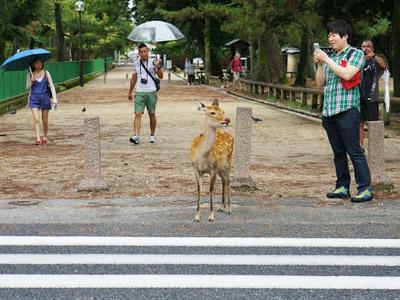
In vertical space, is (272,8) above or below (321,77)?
above

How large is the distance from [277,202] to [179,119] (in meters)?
11.7

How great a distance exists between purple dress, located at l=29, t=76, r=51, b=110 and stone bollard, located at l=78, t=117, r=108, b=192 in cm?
499

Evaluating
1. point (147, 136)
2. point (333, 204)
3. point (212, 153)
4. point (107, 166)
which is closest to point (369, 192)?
point (333, 204)

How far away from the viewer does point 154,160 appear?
10.3m

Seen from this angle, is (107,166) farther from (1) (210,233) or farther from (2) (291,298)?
(2) (291,298)

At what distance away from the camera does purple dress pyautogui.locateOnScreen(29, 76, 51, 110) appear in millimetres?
12273

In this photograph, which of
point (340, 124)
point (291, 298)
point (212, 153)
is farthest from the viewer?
point (340, 124)

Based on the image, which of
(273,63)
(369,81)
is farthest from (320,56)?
(273,63)

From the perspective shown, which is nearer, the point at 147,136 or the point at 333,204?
the point at 333,204

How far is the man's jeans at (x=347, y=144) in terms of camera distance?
6.68 meters

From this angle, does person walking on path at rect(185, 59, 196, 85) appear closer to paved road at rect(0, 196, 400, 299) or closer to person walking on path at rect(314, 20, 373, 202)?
person walking on path at rect(314, 20, 373, 202)

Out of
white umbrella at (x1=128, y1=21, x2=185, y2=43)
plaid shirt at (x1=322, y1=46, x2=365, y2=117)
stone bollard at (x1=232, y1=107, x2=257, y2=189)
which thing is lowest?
stone bollard at (x1=232, y1=107, x2=257, y2=189)

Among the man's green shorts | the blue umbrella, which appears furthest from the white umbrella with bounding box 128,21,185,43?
the man's green shorts

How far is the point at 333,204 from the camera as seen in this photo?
680 cm
